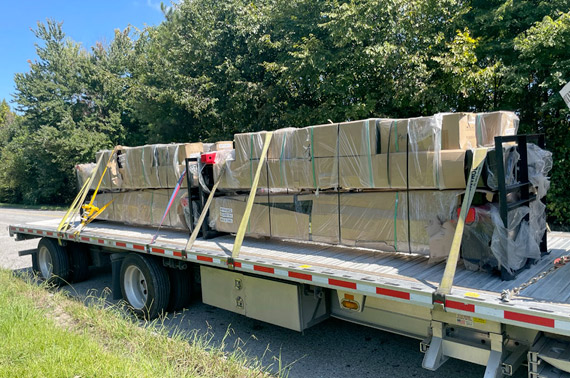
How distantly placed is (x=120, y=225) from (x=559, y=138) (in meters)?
9.49

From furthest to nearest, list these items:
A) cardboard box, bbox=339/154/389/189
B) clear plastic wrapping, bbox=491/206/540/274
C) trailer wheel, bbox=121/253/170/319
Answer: trailer wheel, bbox=121/253/170/319, cardboard box, bbox=339/154/389/189, clear plastic wrapping, bbox=491/206/540/274

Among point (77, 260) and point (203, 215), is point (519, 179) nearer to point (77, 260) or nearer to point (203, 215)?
point (203, 215)

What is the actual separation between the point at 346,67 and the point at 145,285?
8.13 metres

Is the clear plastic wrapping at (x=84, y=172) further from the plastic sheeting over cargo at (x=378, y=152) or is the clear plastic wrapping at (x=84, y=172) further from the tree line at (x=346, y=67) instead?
the tree line at (x=346, y=67)

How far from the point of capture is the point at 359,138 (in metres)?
4.27

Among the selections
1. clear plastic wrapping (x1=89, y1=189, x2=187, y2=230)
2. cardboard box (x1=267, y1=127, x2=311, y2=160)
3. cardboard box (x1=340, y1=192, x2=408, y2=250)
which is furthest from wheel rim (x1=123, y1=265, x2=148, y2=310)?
cardboard box (x1=340, y1=192, x2=408, y2=250)

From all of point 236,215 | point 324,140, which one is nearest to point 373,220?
point 324,140

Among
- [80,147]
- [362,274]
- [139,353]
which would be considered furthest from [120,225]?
[80,147]

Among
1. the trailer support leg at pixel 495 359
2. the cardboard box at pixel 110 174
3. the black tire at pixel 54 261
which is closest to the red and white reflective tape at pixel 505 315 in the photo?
the trailer support leg at pixel 495 359

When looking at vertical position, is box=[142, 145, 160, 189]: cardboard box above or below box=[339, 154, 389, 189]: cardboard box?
above

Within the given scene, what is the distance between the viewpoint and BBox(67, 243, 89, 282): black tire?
782cm

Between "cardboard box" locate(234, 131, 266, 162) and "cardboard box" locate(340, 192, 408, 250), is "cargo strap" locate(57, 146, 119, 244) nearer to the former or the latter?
"cardboard box" locate(234, 131, 266, 162)

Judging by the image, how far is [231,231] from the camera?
5.61 m

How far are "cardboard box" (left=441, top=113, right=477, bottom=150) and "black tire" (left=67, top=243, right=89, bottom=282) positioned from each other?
675cm
